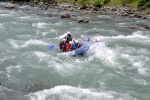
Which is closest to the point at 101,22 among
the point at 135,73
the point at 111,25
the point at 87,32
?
the point at 111,25

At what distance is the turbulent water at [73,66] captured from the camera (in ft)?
41.7

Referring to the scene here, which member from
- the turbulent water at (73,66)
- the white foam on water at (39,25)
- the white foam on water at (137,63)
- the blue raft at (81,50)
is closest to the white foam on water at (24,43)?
the turbulent water at (73,66)

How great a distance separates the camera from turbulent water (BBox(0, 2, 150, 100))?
12.7 metres

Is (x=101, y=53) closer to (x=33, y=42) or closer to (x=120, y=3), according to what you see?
(x=33, y=42)

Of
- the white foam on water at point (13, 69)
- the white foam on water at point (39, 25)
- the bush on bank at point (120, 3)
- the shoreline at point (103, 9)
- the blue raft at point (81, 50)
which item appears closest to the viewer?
the white foam on water at point (13, 69)

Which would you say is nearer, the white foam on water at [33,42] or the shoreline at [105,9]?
the white foam on water at [33,42]

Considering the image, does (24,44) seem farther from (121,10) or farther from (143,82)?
(121,10)

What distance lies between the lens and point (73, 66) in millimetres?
16047

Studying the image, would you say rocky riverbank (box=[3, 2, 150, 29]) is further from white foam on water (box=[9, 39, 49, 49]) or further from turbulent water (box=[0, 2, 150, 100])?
white foam on water (box=[9, 39, 49, 49])

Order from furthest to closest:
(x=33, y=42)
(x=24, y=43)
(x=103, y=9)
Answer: (x=103, y=9)
(x=33, y=42)
(x=24, y=43)

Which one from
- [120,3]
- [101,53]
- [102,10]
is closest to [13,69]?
[101,53]

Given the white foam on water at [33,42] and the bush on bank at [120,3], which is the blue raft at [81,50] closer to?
the white foam on water at [33,42]

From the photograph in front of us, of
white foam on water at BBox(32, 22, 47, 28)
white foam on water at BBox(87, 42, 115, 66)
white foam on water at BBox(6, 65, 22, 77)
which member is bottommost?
white foam on water at BBox(6, 65, 22, 77)

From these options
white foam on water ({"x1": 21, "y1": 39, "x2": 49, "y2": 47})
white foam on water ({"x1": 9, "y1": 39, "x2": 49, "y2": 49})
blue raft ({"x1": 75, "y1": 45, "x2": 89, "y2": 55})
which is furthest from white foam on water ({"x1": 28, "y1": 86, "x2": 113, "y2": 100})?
white foam on water ({"x1": 21, "y1": 39, "x2": 49, "y2": 47})
